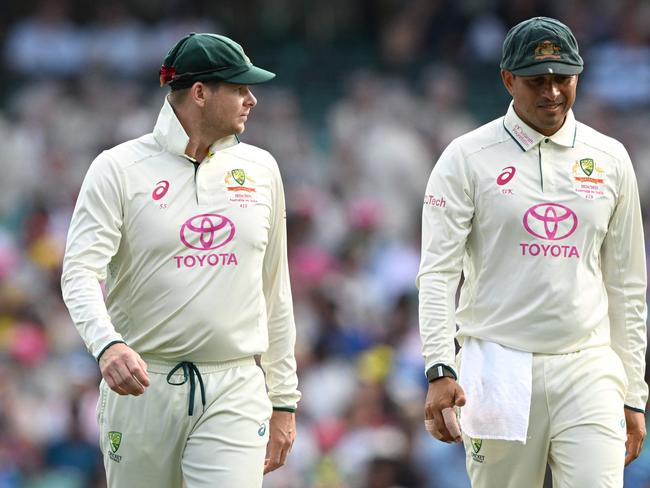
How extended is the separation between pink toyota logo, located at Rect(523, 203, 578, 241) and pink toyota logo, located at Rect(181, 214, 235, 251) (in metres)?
1.17

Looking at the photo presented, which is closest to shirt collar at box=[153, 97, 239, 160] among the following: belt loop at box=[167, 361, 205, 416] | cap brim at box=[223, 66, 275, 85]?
cap brim at box=[223, 66, 275, 85]

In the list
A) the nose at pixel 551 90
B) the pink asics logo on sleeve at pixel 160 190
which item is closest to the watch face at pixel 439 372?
the nose at pixel 551 90

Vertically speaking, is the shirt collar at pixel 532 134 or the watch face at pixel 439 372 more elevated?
the shirt collar at pixel 532 134

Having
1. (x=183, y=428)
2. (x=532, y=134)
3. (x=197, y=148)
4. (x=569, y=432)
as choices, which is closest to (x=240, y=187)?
(x=197, y=148)

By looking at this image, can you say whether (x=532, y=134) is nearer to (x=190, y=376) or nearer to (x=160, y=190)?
(x=160, y=190)

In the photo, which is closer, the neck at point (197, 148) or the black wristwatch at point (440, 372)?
the black wristwatch at point (440, 372)

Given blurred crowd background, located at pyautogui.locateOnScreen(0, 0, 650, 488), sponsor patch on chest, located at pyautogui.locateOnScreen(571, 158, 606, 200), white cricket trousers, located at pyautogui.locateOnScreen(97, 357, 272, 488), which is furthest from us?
blurred crowd background, located at pyautogui.locateOnScreen(0, 0, 650, 488)

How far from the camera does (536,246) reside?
19.8ft

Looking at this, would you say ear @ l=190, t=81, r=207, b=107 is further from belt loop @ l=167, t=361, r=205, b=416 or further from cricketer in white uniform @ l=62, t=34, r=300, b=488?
belt loop @ l=167, t=361, r=205, b=416

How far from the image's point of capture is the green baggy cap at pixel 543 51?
19.6ft

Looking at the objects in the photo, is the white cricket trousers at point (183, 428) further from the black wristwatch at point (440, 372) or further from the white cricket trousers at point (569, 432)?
the white cricket trousers at point (569, 432)

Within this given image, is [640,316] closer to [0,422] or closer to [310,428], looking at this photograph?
[310,428]

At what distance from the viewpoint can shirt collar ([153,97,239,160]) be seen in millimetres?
6102

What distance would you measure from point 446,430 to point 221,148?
1438mm
